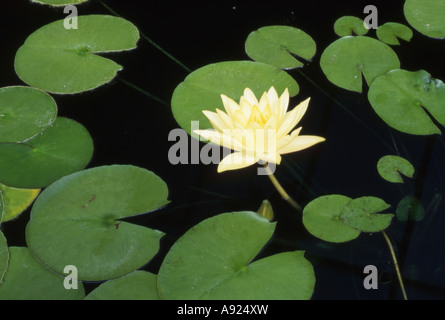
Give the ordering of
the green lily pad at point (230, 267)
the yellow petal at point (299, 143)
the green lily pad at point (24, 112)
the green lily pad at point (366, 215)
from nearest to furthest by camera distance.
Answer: the green lily pad at point (230, 267) → the yellow petal at point (299, 143) → the green lily pad at point (366, 215) → the green lily pad at point (24, 112)

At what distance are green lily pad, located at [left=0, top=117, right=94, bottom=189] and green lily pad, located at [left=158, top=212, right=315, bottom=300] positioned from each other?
61 centimetres

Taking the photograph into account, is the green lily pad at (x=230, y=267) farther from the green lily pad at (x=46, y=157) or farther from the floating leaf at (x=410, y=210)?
the green lily pad at (x=46, y=157)

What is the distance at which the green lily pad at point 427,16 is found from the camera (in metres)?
2.40

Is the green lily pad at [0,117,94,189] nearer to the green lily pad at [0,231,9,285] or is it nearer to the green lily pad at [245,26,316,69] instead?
the green lily pad at [0,231,9,285]

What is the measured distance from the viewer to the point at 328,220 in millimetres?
1775

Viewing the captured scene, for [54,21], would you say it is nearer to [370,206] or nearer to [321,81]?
[321,81]

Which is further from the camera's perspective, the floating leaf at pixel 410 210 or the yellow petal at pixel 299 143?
the floating leaf at pixel 410 210

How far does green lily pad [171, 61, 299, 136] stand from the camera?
2053 millimetres

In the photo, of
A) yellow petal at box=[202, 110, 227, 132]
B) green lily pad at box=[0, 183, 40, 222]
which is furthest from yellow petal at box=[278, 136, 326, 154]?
green lily pad at box=[0, 183, 40, 222]

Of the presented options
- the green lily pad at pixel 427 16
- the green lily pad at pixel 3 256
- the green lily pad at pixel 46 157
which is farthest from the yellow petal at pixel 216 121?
the green lily pad at pixel 427 16

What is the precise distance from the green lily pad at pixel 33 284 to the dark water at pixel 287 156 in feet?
0.50

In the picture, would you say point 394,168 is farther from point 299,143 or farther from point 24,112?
point 24,112

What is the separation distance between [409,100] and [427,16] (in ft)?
2.10

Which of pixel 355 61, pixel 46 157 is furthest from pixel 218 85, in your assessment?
pixel 46 157
